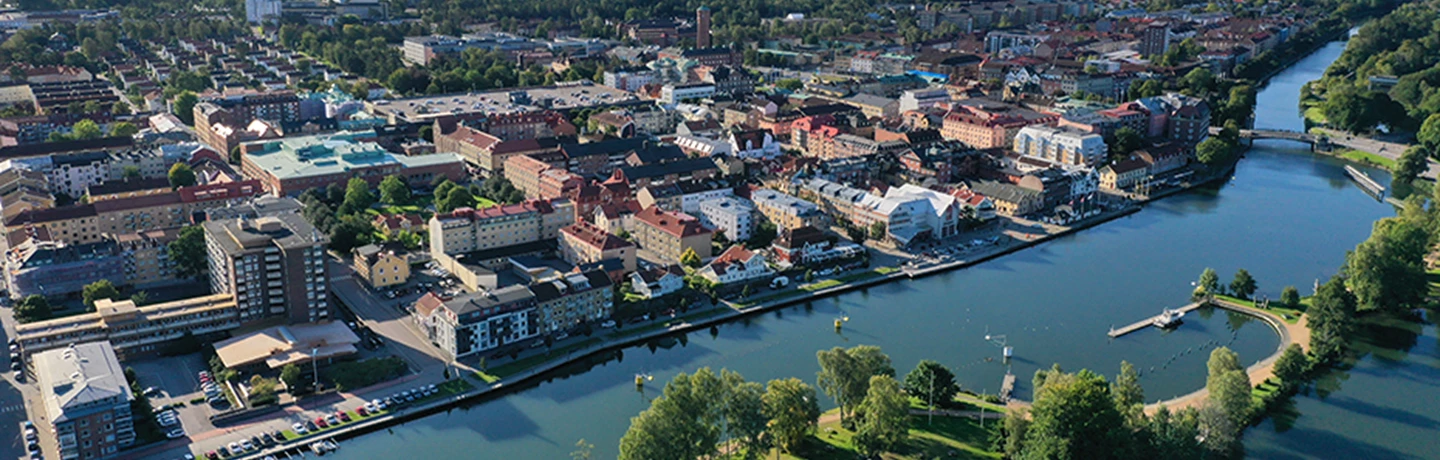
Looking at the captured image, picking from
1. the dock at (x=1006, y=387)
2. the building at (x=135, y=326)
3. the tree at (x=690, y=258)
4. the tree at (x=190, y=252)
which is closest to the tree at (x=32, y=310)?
the building at (x=135, y=326)

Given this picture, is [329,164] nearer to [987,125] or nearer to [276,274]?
[276,274]

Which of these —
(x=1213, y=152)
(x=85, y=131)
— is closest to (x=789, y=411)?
(x=1213, y=152)

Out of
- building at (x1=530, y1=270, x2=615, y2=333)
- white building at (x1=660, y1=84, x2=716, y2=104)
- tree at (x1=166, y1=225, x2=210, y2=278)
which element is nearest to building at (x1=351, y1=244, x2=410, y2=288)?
tree at (x1=166, y1=225, x2=210, y2=278)

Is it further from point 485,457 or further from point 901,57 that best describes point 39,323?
point 901,57

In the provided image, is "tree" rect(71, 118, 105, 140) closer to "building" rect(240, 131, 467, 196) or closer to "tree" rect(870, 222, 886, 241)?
"building" rect(240, 131, 467, 196)

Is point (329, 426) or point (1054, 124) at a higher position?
point (1054, 124)

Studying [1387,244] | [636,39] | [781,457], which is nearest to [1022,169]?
[1387,244]
